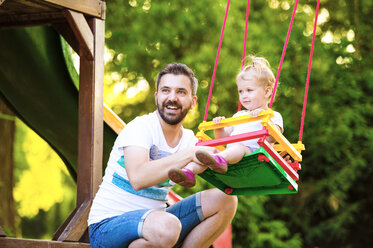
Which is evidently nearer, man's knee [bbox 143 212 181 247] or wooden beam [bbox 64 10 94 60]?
man's knee [bbox 143 212 181 247]

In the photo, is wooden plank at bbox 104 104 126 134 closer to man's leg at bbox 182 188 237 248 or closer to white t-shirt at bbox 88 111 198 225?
white t-shirt at bbox 88 111 198 225

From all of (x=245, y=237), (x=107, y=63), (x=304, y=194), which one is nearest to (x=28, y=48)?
(x=107, y=63)

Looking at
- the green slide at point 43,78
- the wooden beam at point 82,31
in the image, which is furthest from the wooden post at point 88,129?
the green slide at point 43,78

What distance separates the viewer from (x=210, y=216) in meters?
3.33

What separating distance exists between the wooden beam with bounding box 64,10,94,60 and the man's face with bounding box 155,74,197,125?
3.60 feet

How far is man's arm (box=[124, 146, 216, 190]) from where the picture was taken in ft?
9.25

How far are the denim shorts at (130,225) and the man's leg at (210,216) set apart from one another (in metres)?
0.03

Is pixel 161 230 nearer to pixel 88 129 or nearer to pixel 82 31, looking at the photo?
pixel 88 129

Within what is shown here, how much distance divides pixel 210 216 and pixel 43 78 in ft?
7.42

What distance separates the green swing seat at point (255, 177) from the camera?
2873 millimetres

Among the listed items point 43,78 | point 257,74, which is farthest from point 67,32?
point 257,74

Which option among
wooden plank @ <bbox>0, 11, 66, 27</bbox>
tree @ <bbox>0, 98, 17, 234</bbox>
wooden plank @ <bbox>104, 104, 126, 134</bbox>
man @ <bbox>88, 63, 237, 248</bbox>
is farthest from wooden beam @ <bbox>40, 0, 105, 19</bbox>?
tree @ <bbox>0, 98, 17, 234</bbox>

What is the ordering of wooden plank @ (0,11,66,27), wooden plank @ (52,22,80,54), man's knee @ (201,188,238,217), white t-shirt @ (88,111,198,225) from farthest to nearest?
1. wooden plank @ (52,22,80,54)
2. wooden plank @ (0,11,66,27)
3. man's knee @ (201,188,238,217)
4. white t-shirt @ (88,111,198,225)

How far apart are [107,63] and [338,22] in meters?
3.79
